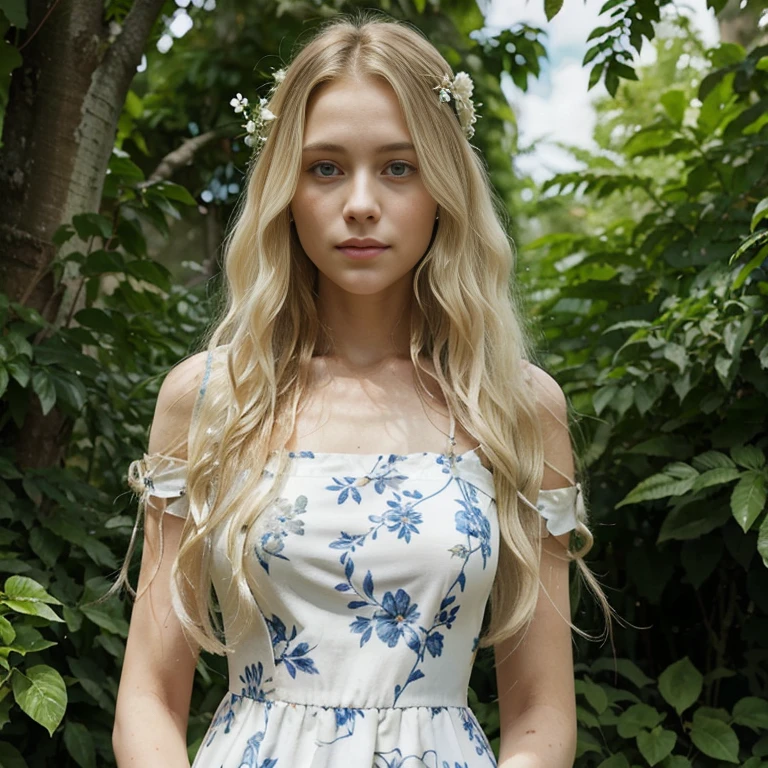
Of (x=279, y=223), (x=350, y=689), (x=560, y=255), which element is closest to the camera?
(x=350, y=689)

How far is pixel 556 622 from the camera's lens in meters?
1.70

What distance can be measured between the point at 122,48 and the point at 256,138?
708 mm

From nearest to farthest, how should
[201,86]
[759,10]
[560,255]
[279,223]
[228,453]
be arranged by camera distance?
[228,453] < [279,223] < [759,10] < [560,255] < [201,86]

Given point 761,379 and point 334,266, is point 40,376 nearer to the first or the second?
point 334,266

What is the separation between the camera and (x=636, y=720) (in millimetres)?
2039

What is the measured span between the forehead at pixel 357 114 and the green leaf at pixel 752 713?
1.26m

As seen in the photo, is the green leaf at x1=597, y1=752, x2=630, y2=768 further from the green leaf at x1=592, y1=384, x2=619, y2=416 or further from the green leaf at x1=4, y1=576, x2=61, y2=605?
the green leaf at x1=4, y1=576, x2=61, y2=605

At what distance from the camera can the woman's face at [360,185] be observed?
1.61m

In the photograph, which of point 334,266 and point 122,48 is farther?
point 122,48

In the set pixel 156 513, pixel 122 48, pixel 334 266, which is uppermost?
pixel 122 48

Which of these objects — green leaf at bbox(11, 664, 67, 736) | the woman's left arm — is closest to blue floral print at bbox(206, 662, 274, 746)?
green leaf at bbox(11, 664, 67, 736)

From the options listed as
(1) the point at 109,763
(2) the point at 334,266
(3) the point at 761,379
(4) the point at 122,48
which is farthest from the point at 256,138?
(1) the point at 109,763

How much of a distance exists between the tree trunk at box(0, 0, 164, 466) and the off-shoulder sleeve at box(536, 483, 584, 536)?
41.7 inches

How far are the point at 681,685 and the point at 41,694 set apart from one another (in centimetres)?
120
